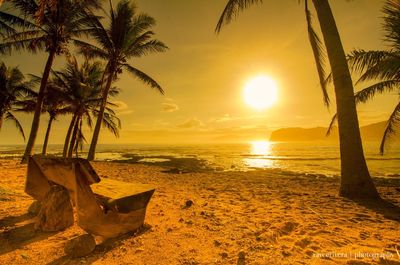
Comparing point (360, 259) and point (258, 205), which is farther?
point (258, 205)

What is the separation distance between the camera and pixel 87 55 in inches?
591

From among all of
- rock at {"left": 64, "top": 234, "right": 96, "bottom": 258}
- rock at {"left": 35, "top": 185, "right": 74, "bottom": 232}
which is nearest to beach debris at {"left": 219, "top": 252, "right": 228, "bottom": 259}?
rock at {"left": 64, "top": 234, "right": 96, "bottom": 258}

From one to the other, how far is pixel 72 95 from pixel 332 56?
58.2 feet

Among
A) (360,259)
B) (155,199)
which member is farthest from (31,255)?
(360,259)

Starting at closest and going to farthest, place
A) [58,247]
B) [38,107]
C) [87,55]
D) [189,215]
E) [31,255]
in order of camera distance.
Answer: [31,255], [58,247], [189,215], [38,107], [87,55]

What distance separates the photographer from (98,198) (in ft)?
10.00

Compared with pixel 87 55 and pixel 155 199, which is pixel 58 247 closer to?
pixel 155 199

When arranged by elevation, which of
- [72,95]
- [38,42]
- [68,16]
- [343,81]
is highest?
[68,16]

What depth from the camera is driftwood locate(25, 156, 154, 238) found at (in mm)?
2721

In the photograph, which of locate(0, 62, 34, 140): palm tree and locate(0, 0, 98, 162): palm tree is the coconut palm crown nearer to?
locate(0, 0, 98, 162): palm tree

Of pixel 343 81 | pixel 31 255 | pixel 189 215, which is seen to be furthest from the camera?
pixel 343 81

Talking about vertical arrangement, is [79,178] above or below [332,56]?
below

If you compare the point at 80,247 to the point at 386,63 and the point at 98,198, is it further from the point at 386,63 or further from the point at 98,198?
the point at 386,63

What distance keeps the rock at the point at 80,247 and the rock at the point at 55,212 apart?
73 centimetres
